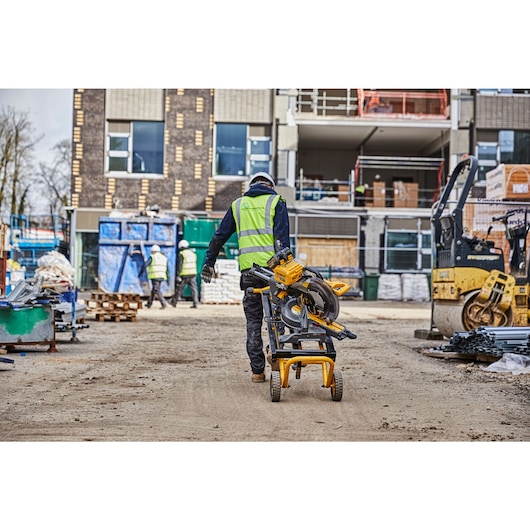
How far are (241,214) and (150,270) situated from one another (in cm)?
1181

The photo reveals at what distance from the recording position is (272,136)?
24.3m

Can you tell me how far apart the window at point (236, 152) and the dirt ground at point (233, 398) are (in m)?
14.1

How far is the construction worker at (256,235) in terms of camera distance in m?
6.68

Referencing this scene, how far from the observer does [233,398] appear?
6.23 metres

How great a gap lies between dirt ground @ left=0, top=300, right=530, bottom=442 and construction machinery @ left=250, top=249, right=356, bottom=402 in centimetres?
24

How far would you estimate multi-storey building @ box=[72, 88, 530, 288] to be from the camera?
23672 millimetres

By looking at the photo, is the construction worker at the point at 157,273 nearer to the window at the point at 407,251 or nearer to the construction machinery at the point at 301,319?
the window at the point at 407,251

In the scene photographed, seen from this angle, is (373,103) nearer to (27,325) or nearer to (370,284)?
(370,284)

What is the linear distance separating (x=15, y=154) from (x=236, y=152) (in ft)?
51.3

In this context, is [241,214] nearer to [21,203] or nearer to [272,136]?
[21,203]

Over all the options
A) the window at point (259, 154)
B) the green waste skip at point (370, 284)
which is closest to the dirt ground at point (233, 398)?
the green waste skip at point (370, 284)

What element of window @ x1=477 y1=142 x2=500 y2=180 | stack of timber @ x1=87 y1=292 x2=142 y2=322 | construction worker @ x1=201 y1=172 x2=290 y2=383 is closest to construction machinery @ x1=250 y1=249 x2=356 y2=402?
construction worker @ x1=201 y1=172 x2=290 y2=383

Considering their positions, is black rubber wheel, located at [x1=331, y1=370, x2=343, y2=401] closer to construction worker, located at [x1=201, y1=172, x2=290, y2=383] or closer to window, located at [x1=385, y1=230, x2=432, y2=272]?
Result: construction worker, located at [x1=201, y1=172, x2=290, y2=383]
